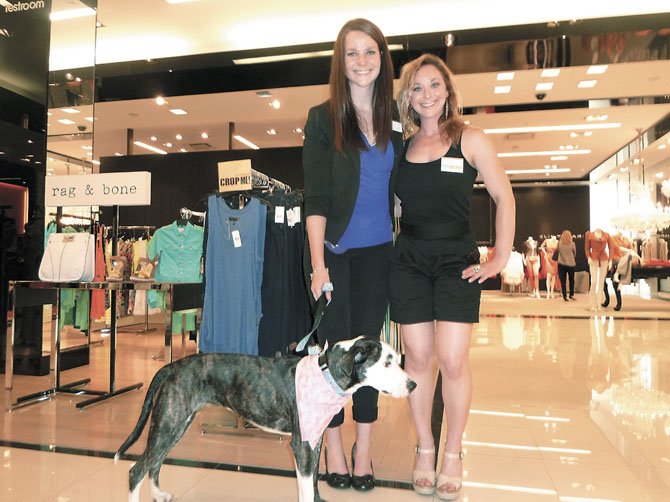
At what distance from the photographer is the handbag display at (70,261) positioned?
388 cm

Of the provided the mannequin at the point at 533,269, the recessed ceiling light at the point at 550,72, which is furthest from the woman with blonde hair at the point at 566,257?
the recessed ceiling light at the point at 550,72

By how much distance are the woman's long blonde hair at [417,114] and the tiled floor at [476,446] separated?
1537 mm

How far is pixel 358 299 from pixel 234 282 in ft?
3.82

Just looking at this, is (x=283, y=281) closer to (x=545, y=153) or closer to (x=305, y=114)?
(x=305, y=114)

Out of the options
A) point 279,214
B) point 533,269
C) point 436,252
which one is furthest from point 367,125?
point 533,269

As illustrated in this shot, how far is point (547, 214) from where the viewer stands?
18.9 metres

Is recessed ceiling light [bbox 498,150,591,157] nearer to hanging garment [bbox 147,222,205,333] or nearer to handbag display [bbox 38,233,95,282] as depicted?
hanging garment [bbox 147,222,205,333]

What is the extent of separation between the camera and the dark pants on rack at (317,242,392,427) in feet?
7.03

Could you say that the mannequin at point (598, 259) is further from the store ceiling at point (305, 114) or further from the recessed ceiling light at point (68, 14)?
the recessed ceiling light at point (68, 14)

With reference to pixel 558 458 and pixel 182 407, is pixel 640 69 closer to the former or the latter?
pixel 558 458

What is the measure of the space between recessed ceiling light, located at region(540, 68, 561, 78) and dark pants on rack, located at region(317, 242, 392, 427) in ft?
21.1

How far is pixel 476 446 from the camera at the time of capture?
2.88 meters

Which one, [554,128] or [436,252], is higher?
[554,128]

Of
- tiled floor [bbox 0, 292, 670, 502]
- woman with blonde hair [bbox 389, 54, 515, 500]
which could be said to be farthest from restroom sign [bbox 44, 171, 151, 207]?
woman with blonde hair [bbox 389, 54, 515, 500]
